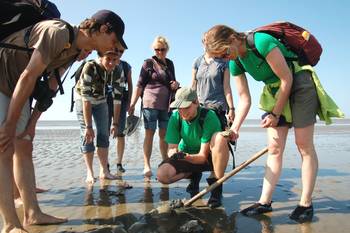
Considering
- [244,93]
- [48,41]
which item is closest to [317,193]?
[244,93]

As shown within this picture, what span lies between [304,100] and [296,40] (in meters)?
0.61

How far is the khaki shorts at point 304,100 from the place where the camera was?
3.71 meters

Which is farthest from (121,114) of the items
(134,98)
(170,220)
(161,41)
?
(170,220)

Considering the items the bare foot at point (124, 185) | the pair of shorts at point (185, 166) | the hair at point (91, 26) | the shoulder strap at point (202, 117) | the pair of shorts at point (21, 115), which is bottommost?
the bare foot at point (124, 185)

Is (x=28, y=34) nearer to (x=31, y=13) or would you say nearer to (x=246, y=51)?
(x=31, y=13)

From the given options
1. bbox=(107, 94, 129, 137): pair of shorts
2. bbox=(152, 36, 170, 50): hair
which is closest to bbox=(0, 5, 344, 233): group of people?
bbox=(107, 94, 129, 137): pair of shorts

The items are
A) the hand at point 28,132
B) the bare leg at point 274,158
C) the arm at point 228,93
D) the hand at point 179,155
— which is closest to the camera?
the hand at point 28,132

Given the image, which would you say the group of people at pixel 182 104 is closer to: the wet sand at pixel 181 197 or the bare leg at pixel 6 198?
the bare leg at pixel 6 198

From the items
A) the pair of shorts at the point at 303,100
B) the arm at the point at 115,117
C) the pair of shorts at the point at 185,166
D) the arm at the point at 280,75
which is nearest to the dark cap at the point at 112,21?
the arm at the point at 280,75

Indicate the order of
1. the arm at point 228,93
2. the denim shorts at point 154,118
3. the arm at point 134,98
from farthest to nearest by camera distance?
the arm at point 134,98
the denim shorts at point 154,118
the arm at point 228,93

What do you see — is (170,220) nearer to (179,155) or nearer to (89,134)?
(179,155)

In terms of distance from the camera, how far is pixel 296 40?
3664 mm

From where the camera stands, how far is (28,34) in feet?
10.0

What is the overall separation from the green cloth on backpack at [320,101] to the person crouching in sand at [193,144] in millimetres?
696
